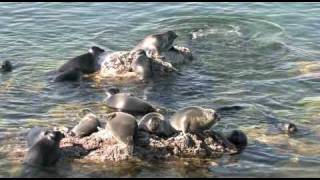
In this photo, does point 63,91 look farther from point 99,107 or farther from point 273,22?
point 273,22

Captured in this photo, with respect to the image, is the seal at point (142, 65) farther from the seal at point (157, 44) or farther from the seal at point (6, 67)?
the seal at point (6, 67)

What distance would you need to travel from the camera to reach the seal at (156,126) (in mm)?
9266

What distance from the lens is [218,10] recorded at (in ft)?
60.2

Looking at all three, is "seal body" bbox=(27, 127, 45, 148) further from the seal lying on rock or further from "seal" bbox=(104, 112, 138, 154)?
the seal lying on rock

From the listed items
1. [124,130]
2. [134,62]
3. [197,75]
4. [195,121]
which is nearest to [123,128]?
[124,130]

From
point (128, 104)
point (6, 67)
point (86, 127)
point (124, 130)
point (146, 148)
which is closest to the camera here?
point (124, 130)

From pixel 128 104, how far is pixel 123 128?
207 centimetres

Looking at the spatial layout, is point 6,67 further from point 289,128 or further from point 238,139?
point 289,128

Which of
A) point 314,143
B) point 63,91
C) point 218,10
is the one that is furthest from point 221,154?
point 218,10

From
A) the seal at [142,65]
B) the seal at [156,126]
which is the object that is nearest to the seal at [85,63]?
the seal at [142,65]

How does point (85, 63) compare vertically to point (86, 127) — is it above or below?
above

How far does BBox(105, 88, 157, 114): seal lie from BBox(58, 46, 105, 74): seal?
197cm

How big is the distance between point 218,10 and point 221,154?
967 centimetres

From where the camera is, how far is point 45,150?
8.76 metres
